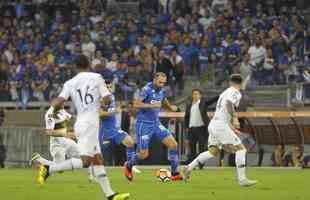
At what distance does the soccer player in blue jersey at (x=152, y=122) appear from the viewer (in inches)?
838

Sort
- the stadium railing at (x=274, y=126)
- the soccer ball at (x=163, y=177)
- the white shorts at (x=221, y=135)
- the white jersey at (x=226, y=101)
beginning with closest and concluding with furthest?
the white jersey at (x=226, y=101) → the white shorts at (x=221, y=135) → the soccer ball at (x=163, y=177) → the stadium railing at (x=274, y=126)

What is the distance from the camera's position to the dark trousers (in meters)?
28.2

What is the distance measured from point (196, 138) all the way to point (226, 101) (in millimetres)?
8924

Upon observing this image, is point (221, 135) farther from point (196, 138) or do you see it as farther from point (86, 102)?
point (196, 138)

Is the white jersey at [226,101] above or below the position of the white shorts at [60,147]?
above

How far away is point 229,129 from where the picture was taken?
19922 mm

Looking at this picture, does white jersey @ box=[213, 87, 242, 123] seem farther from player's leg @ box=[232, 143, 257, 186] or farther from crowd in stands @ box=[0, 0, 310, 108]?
crowd in stands @ box=[0, 0, 310, 108]

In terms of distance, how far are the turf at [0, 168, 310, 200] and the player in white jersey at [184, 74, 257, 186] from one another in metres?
0.42

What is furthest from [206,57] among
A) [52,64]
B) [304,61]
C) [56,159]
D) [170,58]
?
[56,159]

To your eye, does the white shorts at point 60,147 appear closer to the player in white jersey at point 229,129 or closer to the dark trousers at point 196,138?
the player in white jersey at point 229,129

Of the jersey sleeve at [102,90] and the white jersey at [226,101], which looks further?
the white jersey at [226,101]

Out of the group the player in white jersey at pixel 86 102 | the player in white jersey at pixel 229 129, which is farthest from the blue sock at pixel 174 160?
the player in white jersey at pixel 86 102

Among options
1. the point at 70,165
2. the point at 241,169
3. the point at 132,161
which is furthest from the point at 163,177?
the point at 70,165

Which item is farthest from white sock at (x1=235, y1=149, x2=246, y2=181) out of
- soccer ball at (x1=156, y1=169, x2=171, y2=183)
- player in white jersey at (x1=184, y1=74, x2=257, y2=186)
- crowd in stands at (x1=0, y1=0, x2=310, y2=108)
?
crowd in stands at (x1=0, y1=0, x2=310, y2=108)
